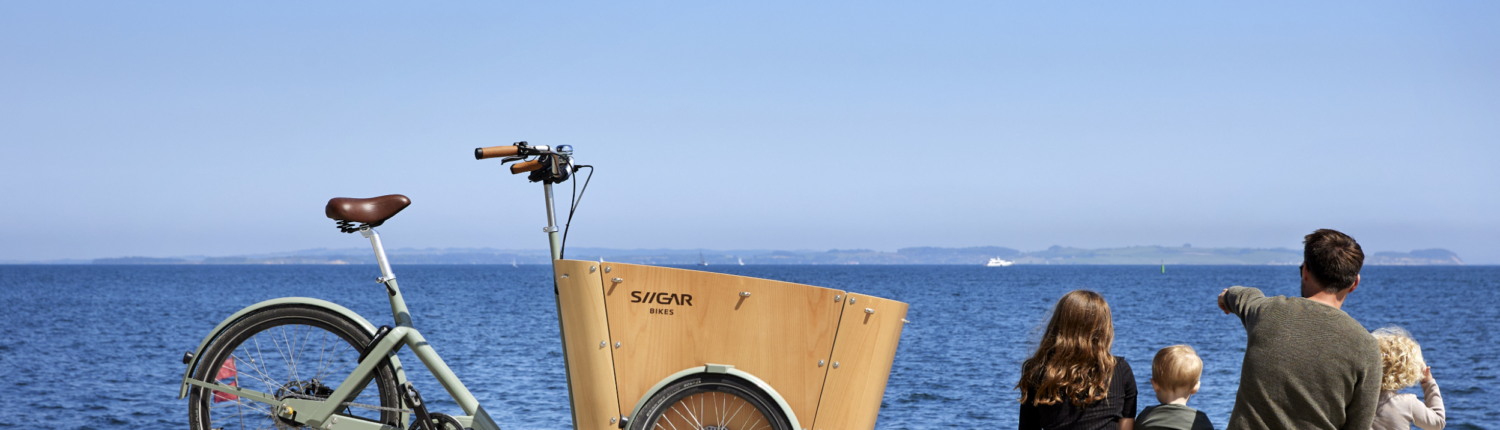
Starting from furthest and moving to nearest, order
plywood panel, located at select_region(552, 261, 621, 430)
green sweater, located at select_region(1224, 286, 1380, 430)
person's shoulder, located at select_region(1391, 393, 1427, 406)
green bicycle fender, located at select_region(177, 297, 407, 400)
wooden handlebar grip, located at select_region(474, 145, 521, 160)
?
1. green bicycle fender, located at select_region(177, 297, 407, 400)
2. wooden handlebar grip, located at select_region(474, 145, 521, 160)
3. plywood panel, located at select_region(552, 261, 621, 430)
4. person's shoulder, located at select_region(1391, 393, 1427, 406)
5. green sweater, located at select_region(1224, 286, 1380, 430)

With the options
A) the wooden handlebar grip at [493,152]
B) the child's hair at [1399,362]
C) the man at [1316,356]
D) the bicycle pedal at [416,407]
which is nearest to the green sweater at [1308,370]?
the man at [1316,356]

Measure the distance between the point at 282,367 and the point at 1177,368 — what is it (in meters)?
3.38

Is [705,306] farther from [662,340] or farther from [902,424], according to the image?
[902,424]

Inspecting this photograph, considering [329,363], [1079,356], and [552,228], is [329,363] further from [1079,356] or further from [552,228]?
[1079,356]

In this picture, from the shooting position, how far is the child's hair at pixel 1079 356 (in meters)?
3.17

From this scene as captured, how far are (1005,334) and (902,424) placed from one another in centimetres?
2049

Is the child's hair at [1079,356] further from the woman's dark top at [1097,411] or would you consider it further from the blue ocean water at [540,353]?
the blue ocean water at [540,353]

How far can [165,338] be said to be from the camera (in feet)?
115

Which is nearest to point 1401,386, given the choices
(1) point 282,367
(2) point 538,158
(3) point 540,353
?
(2) point 538,158

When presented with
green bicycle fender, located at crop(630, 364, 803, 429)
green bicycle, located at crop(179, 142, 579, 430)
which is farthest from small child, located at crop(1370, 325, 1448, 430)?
green bicycle, located at crop(179, 142, 579, 430)

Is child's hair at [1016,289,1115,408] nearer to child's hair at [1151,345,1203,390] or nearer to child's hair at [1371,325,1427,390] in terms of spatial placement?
A: child's hair at [1151,345,1203,390]

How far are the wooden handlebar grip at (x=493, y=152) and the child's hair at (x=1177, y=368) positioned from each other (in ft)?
7.59

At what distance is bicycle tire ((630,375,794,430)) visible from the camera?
141 inches

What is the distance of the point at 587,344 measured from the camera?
3686 mm
